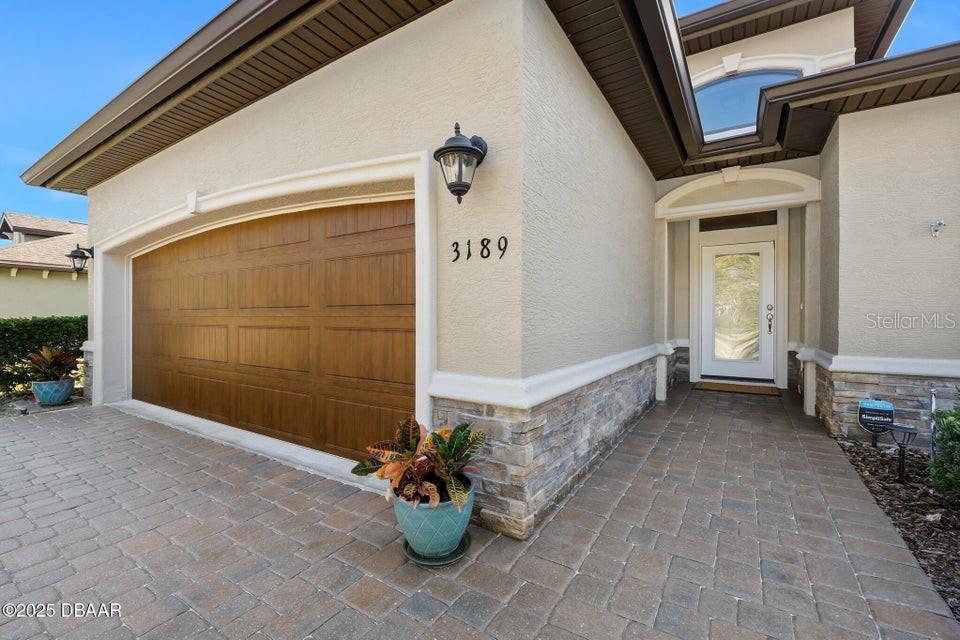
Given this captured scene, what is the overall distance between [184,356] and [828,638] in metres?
6.40

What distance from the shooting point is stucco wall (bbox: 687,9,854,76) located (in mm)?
5820

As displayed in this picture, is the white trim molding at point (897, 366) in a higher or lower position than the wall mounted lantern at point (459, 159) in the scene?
lower

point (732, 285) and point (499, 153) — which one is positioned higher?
point (499, 153)

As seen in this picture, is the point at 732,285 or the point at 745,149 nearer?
the point at 745,149

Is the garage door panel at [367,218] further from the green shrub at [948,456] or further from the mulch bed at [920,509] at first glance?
the green shrub at [948,456]

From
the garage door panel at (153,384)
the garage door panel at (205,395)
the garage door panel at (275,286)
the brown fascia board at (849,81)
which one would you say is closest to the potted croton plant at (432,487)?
the garage door panel at (275,286)

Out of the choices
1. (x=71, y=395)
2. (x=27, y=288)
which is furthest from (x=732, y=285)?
(x=27, y=288)

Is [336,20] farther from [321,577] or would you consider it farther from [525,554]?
[525,554]

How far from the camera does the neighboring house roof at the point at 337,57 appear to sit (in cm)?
280

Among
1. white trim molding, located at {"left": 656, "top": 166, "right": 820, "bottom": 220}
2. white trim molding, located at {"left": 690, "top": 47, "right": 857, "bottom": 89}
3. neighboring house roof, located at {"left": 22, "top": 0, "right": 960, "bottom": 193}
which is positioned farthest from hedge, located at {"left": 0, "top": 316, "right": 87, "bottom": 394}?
white trim molding, located at {"left": 690, "top": 47, "right": 857, "bottom": 89}

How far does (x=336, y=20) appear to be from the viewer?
111 inches

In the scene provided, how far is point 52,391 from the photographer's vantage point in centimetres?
579

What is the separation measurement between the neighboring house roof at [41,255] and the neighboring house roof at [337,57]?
7.42 m

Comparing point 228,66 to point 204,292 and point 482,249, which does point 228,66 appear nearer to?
point 204,292
